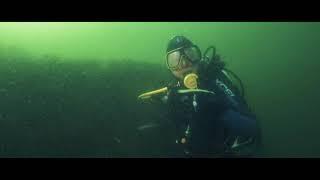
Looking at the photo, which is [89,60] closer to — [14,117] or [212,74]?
[14,117]

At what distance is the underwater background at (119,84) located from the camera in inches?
228

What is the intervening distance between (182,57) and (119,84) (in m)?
Answer: 1.22

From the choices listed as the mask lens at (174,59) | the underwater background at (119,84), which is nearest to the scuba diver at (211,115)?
the mask lens at (174,59)

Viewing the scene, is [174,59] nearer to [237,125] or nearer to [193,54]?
[193,54]

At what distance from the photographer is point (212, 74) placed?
5.20 meters

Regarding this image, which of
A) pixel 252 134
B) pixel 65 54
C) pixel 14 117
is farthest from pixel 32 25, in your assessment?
pixel 252 134

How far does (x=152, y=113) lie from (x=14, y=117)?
2.24m

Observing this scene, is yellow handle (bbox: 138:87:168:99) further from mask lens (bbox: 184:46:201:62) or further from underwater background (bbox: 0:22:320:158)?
mask lens (bbox: 184:46:201:62)

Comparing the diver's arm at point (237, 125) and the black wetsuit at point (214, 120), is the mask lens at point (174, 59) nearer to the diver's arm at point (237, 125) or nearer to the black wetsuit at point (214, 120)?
the black wetsuit at point (214, 120)

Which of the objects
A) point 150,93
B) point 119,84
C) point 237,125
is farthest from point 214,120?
point 119,84

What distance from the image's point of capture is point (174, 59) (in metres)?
5.56

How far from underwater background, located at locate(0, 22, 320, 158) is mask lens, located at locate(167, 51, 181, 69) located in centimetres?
33

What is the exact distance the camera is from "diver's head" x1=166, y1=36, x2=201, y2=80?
544 cm
